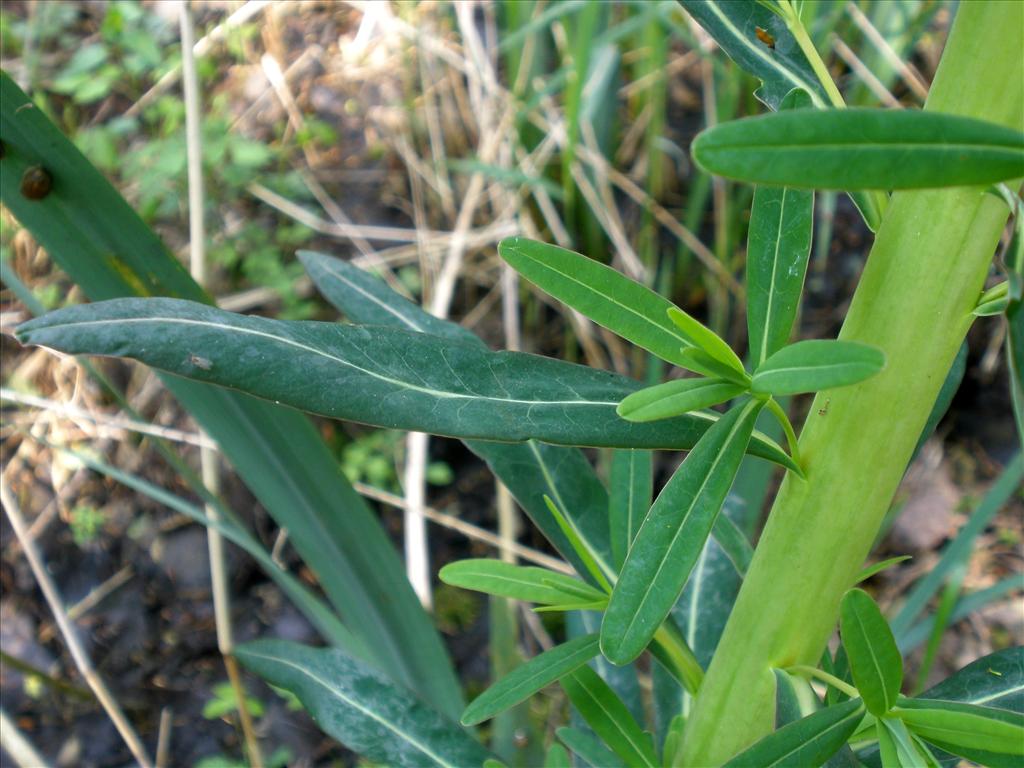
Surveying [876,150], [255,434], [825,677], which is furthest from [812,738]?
[255,434]

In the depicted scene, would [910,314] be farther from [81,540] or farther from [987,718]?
[81,540]

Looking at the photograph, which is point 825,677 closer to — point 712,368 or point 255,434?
point 712,368

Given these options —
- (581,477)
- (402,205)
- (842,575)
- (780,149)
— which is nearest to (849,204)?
(402,205)

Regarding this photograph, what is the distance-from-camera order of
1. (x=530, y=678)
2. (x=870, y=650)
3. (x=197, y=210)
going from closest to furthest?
(x=870, y=650), (x=530, y=678), (x=197, y=210)

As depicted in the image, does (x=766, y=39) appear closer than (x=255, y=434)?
Yes

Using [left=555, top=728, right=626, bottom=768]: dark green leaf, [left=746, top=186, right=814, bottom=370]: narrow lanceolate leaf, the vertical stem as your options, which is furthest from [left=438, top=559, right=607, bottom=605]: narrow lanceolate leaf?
the vertical stem

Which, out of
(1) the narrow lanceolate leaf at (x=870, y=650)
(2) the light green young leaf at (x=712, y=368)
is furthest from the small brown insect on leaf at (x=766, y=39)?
(1) the narrow lanceolate leaf at (x=870, y=650)

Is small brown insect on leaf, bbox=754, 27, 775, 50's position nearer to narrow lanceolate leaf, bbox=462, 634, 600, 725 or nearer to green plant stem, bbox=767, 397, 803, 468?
green plant stem, bbox=767, 397, 803, 468
